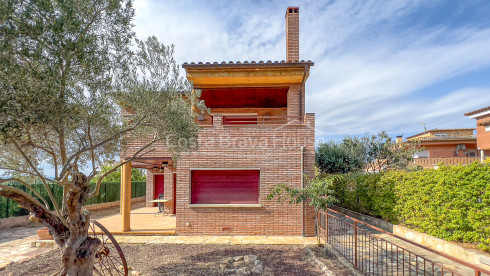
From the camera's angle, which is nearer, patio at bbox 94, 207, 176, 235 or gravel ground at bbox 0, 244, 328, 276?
gravel ground at bbox 0, 244, 328, 276

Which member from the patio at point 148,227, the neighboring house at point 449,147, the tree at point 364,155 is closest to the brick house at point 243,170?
the patio at point 148,227

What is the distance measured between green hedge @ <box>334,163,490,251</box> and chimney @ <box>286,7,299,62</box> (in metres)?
6.57

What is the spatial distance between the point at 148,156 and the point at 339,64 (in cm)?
920

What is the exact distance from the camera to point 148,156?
9555 millimetres

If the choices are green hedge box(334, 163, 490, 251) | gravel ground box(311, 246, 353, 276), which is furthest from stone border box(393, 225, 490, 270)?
gravel ground box(311, 246, 353, 276)

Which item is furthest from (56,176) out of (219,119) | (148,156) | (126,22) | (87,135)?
(219,119)

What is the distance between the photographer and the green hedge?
6.29 meters

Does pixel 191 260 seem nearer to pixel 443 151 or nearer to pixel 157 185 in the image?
pixel 157 185

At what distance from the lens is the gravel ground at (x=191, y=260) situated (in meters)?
5.86

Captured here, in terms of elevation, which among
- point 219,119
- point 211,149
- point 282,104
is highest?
point 282,104

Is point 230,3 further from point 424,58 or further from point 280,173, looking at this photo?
point 424,58

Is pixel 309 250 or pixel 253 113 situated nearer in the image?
pixel 309 250

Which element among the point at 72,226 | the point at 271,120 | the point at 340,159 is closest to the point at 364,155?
the point at 340,159

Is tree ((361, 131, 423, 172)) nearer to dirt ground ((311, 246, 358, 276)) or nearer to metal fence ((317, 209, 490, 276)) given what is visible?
metal fence ((317, 209, 490, 276))
